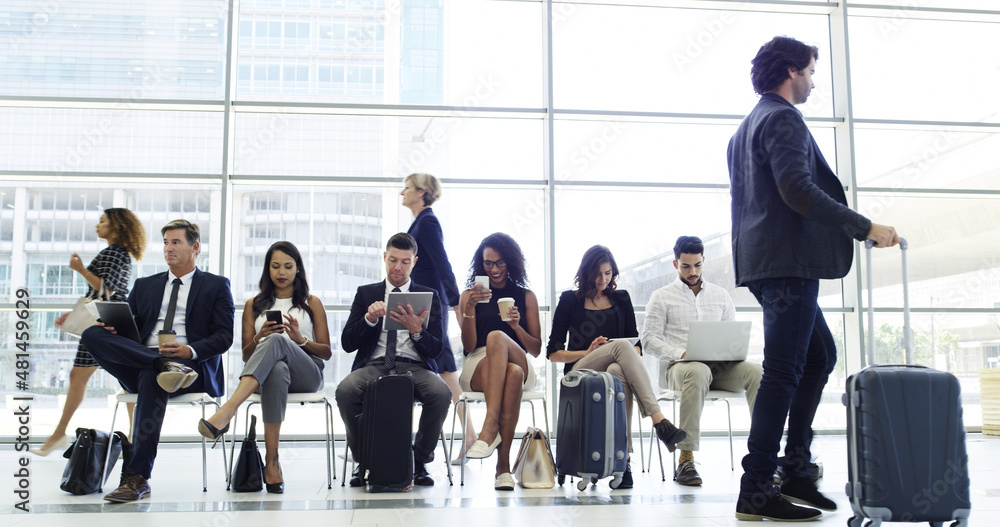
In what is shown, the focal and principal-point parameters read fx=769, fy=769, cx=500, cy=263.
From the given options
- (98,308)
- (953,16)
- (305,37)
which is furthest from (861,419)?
(953,16)

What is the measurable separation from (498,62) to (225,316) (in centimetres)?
305

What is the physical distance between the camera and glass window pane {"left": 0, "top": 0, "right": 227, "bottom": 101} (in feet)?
17.0

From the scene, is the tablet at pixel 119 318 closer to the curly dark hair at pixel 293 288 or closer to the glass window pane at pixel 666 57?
the curly dark hair at pixel 293 288

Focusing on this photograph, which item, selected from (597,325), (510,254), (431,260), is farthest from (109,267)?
(597,325)

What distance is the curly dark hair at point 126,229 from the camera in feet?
12.4

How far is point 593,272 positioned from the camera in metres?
3.57

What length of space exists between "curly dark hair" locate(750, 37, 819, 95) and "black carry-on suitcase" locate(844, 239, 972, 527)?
3.28 feet

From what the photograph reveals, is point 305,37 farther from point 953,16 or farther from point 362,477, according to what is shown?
point 953,16

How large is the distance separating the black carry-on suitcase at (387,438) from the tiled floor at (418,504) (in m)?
0.07

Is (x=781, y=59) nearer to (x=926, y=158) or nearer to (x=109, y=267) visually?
(x=109, y=267)

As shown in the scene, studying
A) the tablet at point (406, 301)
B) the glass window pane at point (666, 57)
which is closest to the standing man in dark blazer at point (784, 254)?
the tablet at point (406, 301)

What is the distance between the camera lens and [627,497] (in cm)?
286

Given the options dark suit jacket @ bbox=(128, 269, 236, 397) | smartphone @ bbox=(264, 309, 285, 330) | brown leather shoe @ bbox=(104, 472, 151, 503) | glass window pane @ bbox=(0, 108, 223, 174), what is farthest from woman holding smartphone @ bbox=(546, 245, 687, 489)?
glass window pane @ bbox=(0, 108, 223, 174)

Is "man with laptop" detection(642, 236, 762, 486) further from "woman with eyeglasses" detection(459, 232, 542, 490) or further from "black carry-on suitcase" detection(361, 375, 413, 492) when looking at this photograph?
"black carry-on suitcase" detection(361, 375, 413, 492)
